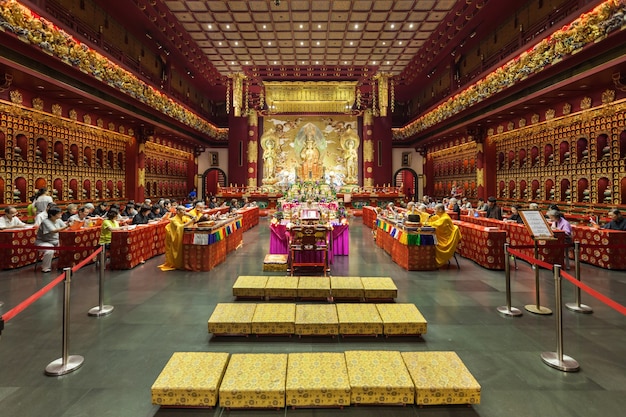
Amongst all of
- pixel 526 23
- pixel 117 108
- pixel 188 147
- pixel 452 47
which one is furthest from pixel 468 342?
pixel 188 147

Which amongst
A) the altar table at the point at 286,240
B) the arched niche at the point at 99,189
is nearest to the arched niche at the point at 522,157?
the altar table at the point at 286,240

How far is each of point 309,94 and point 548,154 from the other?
1255 cm

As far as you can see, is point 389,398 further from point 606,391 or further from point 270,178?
point 270,178

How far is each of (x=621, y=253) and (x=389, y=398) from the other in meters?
6.16

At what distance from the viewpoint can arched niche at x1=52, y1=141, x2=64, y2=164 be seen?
34.3 feet

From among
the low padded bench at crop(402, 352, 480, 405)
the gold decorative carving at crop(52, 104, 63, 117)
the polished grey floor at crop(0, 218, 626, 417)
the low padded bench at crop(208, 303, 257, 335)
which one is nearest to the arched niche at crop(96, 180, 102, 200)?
the gold decorative carving at crop(52, 104, 63, 117)

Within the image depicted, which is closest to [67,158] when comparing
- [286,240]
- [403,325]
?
[286,240]

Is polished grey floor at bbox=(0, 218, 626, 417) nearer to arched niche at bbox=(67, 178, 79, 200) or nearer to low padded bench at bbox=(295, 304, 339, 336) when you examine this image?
low padded bench at bbox=(295, 304, 339, 336)

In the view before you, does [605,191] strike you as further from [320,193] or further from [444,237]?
[320,193]

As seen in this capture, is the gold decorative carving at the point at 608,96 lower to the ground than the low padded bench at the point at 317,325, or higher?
higher

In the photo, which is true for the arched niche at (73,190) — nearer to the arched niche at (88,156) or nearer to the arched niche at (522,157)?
the arched niche at (88,156)

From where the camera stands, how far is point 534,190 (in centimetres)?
1140

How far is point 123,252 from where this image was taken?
598 centimetres

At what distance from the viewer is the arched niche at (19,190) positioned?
29.1 ft
